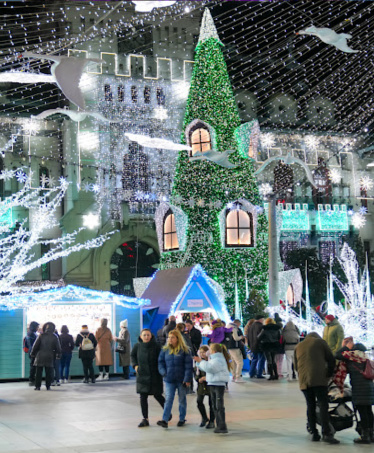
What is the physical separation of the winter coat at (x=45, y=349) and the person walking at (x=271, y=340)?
17.4 feet

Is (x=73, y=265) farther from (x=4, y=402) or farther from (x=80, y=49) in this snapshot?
(x=4, y=402)

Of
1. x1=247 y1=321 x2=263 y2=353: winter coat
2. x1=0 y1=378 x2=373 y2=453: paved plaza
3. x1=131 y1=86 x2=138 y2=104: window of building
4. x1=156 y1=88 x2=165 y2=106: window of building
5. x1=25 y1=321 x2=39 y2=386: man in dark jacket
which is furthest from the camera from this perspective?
x1=156 y1=88 x2=165 y2=106: window of building

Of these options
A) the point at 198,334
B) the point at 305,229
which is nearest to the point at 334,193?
the point at 305,229

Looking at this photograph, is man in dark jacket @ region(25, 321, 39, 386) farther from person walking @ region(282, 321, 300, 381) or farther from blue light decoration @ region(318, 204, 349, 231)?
blue light decoration @ region(318, 204, 349, 231)

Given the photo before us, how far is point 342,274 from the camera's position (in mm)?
41500

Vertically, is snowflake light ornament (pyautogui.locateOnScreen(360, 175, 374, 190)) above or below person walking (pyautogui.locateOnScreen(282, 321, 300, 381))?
above

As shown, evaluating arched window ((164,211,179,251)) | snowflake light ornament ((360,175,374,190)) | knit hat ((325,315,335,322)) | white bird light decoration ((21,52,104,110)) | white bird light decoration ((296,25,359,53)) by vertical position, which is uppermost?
snowflake light ornament ((360,175,374,190))

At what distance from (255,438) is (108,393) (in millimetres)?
6665

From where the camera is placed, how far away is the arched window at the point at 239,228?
2531 centimetres

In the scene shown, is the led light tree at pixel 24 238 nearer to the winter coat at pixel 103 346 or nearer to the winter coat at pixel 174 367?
the winter coat at pixel 103 346

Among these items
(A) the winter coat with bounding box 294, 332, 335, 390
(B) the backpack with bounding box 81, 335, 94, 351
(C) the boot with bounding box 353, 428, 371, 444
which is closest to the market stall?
(B) the backpack with bounding box 81, 335, 94, 351

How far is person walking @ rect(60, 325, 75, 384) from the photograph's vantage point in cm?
Result: 1838

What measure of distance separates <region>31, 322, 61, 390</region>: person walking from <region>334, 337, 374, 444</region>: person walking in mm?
8514

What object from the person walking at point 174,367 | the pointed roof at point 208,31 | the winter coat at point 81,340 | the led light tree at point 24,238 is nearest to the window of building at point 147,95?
the led light tree at point 24,238
